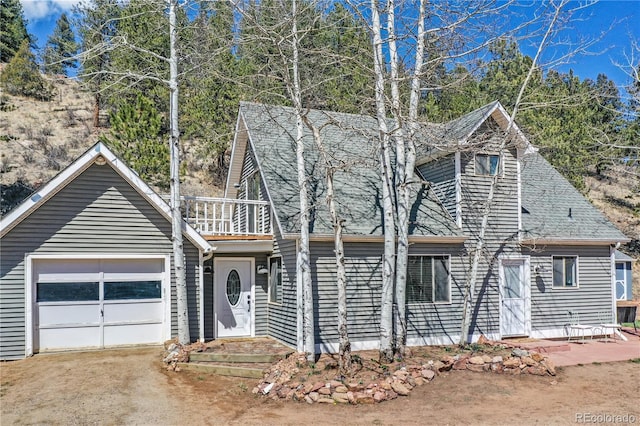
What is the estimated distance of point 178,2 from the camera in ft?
37.4

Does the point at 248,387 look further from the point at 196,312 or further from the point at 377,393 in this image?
the point at 196,312

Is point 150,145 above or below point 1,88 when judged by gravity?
below

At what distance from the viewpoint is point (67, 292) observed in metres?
10.8

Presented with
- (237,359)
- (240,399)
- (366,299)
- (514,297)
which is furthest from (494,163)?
(240,399)

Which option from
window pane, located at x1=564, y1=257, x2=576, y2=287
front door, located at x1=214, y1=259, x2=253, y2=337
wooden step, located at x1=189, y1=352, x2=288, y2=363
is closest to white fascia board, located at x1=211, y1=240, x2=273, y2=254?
front door, located at x1=214, y1=259, x2=253, y2=337

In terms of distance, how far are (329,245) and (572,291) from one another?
7.17 meters

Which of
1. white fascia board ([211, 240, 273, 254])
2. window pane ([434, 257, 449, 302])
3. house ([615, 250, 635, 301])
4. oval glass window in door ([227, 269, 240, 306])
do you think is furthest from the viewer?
house ([615, 250, 635, 301])

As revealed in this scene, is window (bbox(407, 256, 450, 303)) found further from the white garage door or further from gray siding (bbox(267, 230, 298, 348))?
the white garage door

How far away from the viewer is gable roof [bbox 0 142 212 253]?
33.0 ft

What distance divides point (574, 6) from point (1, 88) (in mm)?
38228

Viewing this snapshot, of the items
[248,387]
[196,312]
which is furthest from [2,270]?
[248,387]

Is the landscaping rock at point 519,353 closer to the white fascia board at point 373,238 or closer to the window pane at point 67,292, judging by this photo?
the white fascia board at point 373,238

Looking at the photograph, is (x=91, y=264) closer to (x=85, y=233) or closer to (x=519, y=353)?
(x=85, y=233)

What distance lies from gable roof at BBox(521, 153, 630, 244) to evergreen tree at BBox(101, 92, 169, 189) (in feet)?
42.0
